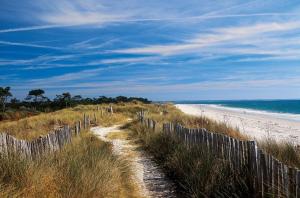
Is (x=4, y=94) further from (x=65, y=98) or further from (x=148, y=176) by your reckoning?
(x=148, y=176)

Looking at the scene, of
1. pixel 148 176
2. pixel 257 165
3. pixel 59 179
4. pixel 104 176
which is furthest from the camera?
pixel 148 176

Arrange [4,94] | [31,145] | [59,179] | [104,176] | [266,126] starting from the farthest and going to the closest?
[4,94]
[266,126]
[31,145]
[104,176]
[59,179]

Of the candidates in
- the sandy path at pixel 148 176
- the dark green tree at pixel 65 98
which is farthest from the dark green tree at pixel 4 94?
the sandy path at pixel 148 176

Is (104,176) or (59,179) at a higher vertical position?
(59,179)

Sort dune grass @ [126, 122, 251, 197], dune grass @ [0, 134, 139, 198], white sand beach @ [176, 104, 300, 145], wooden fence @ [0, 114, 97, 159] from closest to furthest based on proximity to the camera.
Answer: dune grass @ [0, 134, 139, 198] < dune grass @ [126, 122, 251, 197] < wooden fence @ [0, 114, 97, 159] < white sand beach @ [176, 104, 300, 145]

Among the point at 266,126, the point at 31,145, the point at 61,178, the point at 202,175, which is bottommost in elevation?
the point at 266,126

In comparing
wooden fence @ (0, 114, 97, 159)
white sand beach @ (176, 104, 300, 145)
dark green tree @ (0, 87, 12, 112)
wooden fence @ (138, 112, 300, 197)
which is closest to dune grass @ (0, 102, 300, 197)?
wooden fence @ (138, 112, 300, 197)

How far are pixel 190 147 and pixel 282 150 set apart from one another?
199 cm

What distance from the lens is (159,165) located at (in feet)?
33.2

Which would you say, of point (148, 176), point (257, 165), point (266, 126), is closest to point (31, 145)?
point (148, 176)

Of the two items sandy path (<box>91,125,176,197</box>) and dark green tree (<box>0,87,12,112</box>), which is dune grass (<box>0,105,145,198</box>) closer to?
sandy path (<box>91,125,176,197</box>)

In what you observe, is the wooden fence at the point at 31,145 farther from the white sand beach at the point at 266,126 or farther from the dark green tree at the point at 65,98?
the dark green tree at the point at 65,98

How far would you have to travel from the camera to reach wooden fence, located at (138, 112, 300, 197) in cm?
489

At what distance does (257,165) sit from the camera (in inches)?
227
